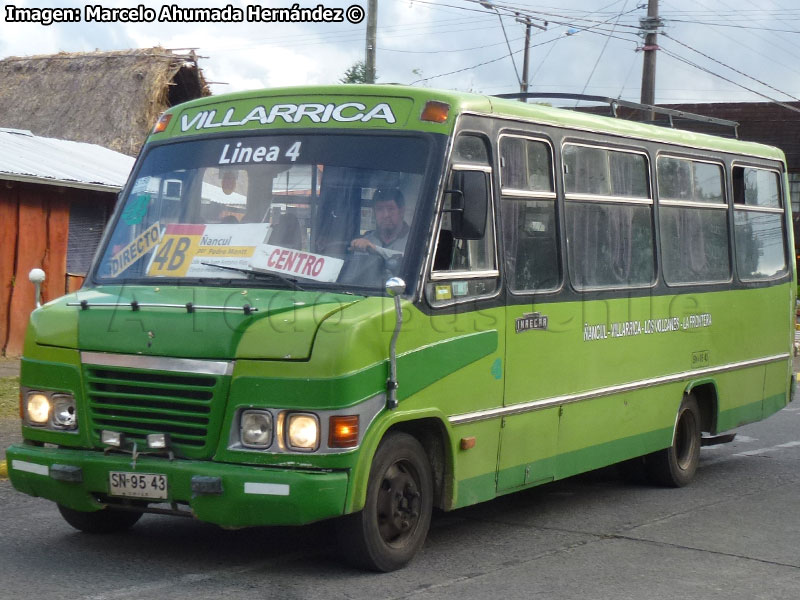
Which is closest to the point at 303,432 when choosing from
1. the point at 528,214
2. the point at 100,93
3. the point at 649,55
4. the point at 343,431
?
the point at 343,431

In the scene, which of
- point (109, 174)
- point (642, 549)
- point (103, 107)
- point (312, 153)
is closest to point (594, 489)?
point (642, 549)

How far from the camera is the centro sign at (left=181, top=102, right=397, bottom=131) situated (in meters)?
7.22

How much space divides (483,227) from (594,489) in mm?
3746

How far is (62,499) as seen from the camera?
6.68m

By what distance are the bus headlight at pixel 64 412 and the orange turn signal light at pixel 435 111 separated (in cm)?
251

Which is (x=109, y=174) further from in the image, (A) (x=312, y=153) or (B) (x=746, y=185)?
(A) (x=312, y=153)

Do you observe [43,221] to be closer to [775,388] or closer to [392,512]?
[775,388]

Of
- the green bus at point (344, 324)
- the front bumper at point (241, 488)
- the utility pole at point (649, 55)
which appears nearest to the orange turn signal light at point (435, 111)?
the green bus at point (344, 324)

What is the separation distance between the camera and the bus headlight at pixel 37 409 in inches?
266

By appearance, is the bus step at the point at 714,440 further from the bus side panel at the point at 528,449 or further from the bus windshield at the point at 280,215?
the bus windshield at the point at 280,215

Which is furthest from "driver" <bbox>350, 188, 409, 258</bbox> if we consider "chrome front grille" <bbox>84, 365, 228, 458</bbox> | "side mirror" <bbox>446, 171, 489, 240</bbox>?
"chrome front grille" <bbox>84, 365, 228, 458</bbox>

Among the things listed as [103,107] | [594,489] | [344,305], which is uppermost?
[103,107]

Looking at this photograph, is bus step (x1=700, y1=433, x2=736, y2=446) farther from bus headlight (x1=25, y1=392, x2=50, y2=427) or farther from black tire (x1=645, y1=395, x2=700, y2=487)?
bus headlight (x1=25, y1=392, x2=50, y2=427)

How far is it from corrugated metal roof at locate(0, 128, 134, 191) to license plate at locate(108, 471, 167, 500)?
10.6 meters
